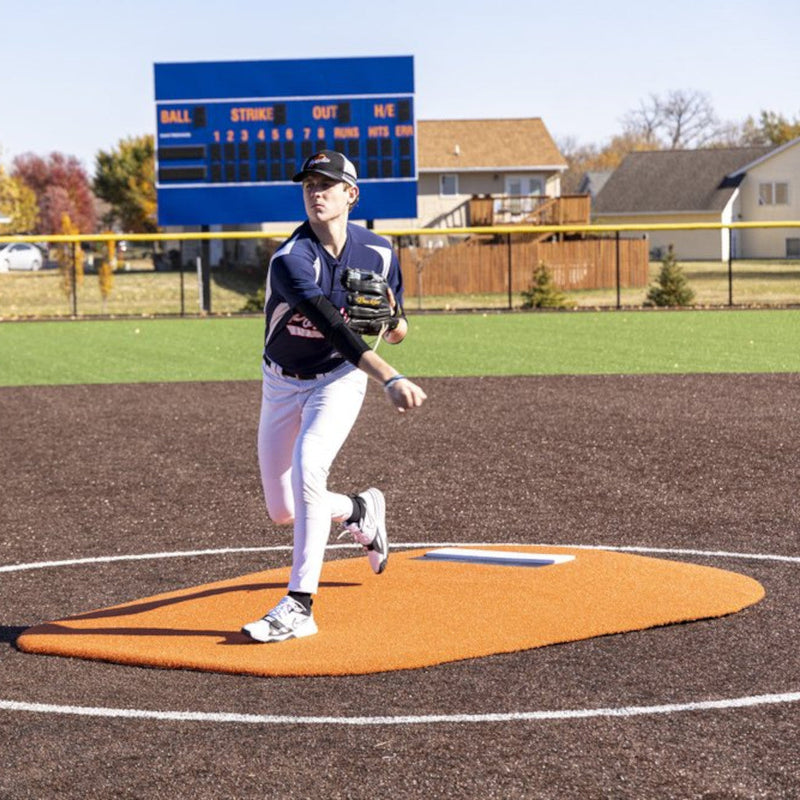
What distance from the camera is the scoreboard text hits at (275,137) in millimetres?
34000

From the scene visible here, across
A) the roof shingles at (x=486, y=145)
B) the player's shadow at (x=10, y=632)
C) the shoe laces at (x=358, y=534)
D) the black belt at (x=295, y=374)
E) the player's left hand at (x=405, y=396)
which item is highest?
the roof shingles at (x=486, y=145)

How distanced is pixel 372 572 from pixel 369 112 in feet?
89.2

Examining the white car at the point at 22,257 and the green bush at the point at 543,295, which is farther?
the white car at the point at 22,257

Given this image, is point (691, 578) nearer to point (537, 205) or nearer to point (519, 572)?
point (519, 572)

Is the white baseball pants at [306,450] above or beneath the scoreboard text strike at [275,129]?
beneath

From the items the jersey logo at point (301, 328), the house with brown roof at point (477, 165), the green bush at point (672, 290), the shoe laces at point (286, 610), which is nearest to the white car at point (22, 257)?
the house with brown roof at point (477, 165)

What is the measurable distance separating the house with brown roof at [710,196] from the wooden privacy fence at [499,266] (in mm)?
22627

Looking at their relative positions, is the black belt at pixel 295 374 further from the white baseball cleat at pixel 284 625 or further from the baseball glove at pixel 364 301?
the white baseball cleat at pixel 284 625

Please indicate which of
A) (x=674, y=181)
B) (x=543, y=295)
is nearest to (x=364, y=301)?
(x=543, y=295)

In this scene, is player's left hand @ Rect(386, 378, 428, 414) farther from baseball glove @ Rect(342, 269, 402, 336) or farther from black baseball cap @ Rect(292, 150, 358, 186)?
black baseball cap @ Rect(292, 150, 358, 186)

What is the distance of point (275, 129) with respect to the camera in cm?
3412

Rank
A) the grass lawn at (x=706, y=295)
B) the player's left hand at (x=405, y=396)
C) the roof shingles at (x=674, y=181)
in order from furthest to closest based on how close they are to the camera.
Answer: the roof shingles at (x=674, y=181) < the grass lawn at (x=706, y=295) < the player's left hand at (x=405, y=396)

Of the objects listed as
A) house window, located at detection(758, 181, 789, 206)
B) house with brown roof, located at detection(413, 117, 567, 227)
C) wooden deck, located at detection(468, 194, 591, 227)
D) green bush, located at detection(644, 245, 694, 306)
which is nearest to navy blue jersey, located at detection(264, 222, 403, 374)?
green bush, located at detection(644, 245, 694, 306)

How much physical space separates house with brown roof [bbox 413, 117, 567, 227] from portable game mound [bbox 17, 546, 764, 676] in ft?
185
